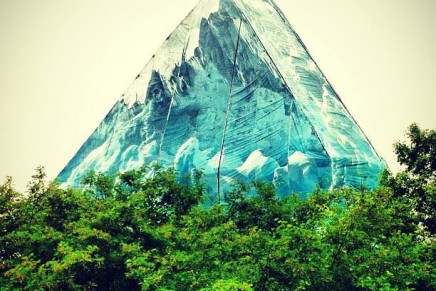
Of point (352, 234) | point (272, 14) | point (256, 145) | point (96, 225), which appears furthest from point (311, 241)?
point (272, 14)

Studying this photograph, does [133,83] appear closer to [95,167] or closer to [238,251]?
[95,167]

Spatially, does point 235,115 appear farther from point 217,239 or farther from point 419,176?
point 217,239

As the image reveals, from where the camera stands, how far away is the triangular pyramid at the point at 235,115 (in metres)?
17.9

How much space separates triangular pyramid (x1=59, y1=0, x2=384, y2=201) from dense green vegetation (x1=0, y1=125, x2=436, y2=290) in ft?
12.0

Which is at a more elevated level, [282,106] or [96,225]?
[282,106]

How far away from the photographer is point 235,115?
19.3 m

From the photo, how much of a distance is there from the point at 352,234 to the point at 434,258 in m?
2.94

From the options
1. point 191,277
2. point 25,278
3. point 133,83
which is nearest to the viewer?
point 191,277

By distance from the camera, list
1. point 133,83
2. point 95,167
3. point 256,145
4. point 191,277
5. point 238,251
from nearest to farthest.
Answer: point 191,277, point 238,251, point 256,145, point 95,167, point 133,83

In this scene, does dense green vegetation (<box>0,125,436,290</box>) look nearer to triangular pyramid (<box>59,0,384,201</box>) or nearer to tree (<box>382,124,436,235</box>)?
tree (<box>382,124,436,235</box>)

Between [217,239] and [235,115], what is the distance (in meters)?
11.0

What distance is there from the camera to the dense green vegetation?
7.53 m

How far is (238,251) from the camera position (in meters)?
8.67

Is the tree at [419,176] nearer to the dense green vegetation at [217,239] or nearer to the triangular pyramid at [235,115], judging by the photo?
the dense green vegetation at [217,239]
